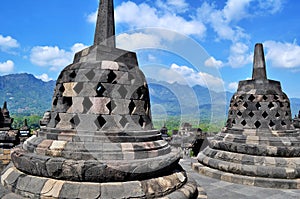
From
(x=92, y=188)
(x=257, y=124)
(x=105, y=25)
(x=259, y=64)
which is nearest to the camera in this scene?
(x=92, y=188)

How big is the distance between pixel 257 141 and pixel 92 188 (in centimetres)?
529

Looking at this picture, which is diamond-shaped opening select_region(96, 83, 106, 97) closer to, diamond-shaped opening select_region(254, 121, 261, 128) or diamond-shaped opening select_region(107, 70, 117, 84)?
diamond-shaped opening select_region(107, 70, 117, 84)

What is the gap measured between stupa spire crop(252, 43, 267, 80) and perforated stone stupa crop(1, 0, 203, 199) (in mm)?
4921

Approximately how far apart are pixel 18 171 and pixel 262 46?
7.84m

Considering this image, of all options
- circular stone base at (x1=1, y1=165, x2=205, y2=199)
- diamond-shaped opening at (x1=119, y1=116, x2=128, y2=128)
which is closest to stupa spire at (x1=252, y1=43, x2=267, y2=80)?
circular stone base at (x1=1, y1=165, x2=205, y2=199)

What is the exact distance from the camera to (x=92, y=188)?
347 centimetres

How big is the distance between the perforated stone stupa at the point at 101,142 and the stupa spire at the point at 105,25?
2 cm

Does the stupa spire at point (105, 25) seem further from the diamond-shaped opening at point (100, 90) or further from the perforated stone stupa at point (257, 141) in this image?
the perforated stone stupa at point (257, 141)

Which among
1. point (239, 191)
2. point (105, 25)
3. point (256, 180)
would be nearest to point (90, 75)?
point (105, 25)

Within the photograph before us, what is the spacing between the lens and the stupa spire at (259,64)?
813 centimetres

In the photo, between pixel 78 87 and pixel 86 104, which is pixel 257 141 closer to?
pixel 86 104

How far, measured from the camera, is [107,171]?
3553 mm

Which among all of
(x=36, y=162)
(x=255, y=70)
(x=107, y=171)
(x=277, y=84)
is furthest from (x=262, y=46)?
(x=36, y=162)

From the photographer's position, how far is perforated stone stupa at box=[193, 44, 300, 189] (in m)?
6.39
